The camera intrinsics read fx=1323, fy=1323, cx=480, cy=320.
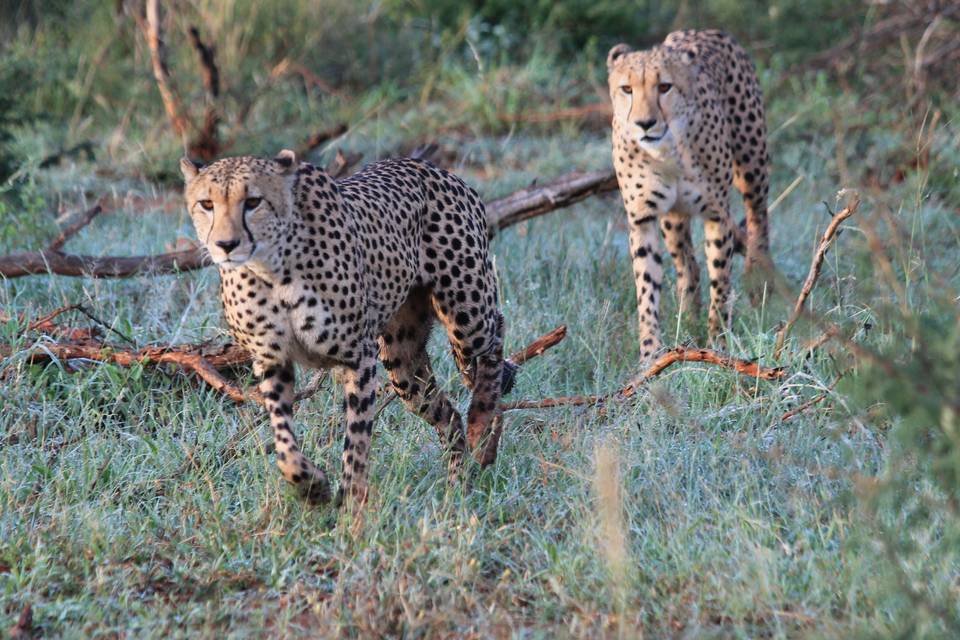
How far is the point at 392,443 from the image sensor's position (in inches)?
162

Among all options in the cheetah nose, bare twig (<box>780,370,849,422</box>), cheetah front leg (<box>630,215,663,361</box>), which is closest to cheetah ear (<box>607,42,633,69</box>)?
cheetah front leg (<box>630,215,663,361</box>)

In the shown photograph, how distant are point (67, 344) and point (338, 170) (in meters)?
1.66

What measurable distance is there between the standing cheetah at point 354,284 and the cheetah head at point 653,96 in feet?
3.33

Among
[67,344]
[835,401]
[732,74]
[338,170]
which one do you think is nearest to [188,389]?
[67,344]

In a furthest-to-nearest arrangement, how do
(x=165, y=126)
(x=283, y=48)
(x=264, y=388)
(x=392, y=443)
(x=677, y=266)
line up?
(x=283, y=48) < (x=165, y=126) < (x=677, y=266) < (x=392, y=443) < (x=264, y=388)

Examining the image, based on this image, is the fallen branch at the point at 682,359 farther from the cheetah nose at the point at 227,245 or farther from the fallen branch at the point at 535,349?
the cheetah nose at the point at 227,245

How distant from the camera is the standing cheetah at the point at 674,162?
508 cm

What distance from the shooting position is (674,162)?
5207mm

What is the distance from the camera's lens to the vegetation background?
3018mm

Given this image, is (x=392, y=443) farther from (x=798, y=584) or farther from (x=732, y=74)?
(x=732, y=74)

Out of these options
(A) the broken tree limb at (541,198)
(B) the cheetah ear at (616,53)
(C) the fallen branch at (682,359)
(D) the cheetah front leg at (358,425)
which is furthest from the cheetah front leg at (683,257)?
(D) the cheetah front leg at (358,425)

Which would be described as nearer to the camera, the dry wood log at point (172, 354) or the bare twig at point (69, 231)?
the dry wood log at point (172, 354)

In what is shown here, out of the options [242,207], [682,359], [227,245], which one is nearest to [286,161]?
[242,207]

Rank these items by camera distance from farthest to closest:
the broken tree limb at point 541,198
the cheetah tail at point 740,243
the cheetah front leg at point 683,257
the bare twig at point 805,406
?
1. the cheetah tail at point 740,243
2. the broken tree limb at point 541,198
3. the cheetah front leg at point 683,257
4. the bare twig at point 805,406
